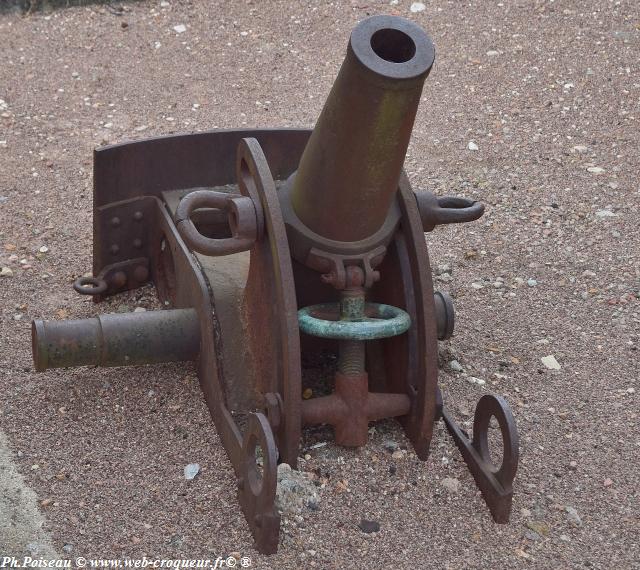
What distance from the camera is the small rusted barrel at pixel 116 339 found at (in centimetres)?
415

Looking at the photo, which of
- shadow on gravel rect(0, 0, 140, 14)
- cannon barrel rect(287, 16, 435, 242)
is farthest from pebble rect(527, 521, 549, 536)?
shadow on gravel rect(0, 0, 140, 14)

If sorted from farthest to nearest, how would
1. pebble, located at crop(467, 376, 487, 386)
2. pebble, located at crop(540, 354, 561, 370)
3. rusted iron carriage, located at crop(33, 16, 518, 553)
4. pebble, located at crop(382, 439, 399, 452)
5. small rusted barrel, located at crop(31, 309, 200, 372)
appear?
1. pebble, located at crop(540, 354, 561, 370)
2. pebble, located at crop(467, 376, 487, 386)
3. small rusted barrel, located at crop(31, 309, 200, 372)
4. pebble, located at crop(382, 439, 399, 452)
5. rusted iron carriage, located at crop(33, 16, 518, 553)

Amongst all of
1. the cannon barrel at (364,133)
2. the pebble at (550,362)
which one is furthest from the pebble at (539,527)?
the cannon barrel at (364,133)

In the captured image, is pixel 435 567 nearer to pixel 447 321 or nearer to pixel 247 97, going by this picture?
pixel 447 321

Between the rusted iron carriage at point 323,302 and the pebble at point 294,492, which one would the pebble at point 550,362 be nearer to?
the rusted iron carriage at point 323,302

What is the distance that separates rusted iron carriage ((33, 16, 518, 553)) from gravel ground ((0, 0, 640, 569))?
0.53 ft

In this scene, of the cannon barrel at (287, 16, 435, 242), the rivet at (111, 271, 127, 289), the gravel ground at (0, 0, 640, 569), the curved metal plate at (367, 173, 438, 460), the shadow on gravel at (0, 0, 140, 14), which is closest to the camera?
the cannon barrel at (287, 16, 435, 242)

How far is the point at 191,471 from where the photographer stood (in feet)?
13.0

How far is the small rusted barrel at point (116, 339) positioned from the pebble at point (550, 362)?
141cm

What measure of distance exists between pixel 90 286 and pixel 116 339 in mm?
814

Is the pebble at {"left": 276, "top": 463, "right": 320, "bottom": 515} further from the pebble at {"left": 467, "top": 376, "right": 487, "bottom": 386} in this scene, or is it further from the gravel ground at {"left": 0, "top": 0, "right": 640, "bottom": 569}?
the pebble at {"left": 467, "top": 376, "right": 487, "bottom": 386}

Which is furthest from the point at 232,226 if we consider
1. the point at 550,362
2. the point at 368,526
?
the point at 550,362

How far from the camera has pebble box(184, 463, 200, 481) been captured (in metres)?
3.93

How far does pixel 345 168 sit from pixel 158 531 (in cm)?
129
